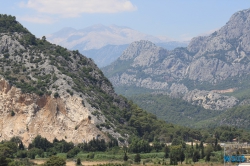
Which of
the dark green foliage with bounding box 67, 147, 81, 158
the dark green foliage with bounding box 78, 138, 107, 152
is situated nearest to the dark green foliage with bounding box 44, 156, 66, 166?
the dark green foliage with bounding box 67, 147, 81, 158

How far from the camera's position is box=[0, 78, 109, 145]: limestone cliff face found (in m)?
126

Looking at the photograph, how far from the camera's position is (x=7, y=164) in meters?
86.1

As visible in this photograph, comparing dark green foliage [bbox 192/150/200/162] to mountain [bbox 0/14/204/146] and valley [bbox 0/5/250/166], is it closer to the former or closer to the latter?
valley [bbox 0/5/250/166]

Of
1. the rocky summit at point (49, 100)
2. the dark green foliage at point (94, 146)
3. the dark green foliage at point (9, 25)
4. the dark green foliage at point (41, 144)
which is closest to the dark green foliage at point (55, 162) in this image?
the dark green foliage at point (94, 146)

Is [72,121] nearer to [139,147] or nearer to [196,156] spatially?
[139,147]

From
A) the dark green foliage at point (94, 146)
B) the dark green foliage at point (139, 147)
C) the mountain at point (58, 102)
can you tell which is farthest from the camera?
the mountain at point (58, 102)

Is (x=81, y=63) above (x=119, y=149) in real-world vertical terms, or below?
above

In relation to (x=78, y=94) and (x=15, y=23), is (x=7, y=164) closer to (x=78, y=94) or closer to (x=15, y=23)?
(x=78, y=94)

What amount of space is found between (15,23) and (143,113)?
54840 mm

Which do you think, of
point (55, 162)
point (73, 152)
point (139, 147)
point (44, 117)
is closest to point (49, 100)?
point (44, 117)

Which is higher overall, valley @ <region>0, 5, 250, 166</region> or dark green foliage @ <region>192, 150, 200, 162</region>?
valley @ <region>0, 5, 250, 166</region>

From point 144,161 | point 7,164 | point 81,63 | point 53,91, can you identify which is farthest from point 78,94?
point 7,164

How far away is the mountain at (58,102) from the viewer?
416 feet

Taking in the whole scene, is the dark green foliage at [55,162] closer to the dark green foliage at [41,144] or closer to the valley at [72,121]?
the valley at [72,121]
